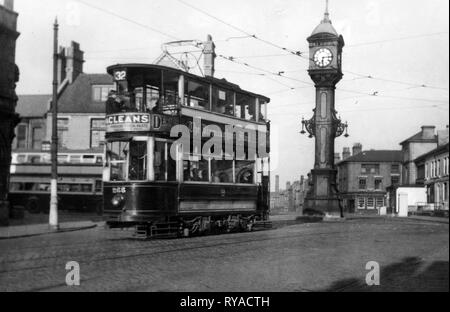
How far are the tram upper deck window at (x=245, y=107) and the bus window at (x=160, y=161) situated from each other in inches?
143

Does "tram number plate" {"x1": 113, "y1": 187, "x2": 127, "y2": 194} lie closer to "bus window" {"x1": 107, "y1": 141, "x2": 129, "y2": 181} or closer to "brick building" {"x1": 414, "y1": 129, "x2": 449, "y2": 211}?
"bus window" {"x1": 107, "y1": 141, "x2": 129, "y2": 181}

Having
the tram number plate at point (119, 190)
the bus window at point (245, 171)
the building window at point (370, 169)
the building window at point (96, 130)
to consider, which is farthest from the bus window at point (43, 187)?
the building window at point (370, 169)

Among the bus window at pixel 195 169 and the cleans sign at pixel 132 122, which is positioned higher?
the cleans sign at pixel 132 122

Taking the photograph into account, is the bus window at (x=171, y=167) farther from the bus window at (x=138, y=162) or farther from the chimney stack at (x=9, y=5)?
the chimney stack at (x=9, y=5)

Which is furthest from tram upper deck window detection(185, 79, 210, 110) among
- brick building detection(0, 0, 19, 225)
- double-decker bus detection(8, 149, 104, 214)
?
double-decker bus detection(8, 149, 104, 214)

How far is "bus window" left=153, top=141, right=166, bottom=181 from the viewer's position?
14148 mm

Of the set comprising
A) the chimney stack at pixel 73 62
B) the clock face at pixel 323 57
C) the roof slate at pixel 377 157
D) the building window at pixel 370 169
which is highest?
the chimney stack at pixel 73 62

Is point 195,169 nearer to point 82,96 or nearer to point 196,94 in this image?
point 196,94

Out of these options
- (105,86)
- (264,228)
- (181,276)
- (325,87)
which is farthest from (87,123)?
(181,276)

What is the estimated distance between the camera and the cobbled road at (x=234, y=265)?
726 centimetres

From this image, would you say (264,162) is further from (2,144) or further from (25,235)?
(2,144)

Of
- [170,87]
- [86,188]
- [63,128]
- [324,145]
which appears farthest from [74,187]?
[170,87]

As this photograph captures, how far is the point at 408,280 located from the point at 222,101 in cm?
1031
